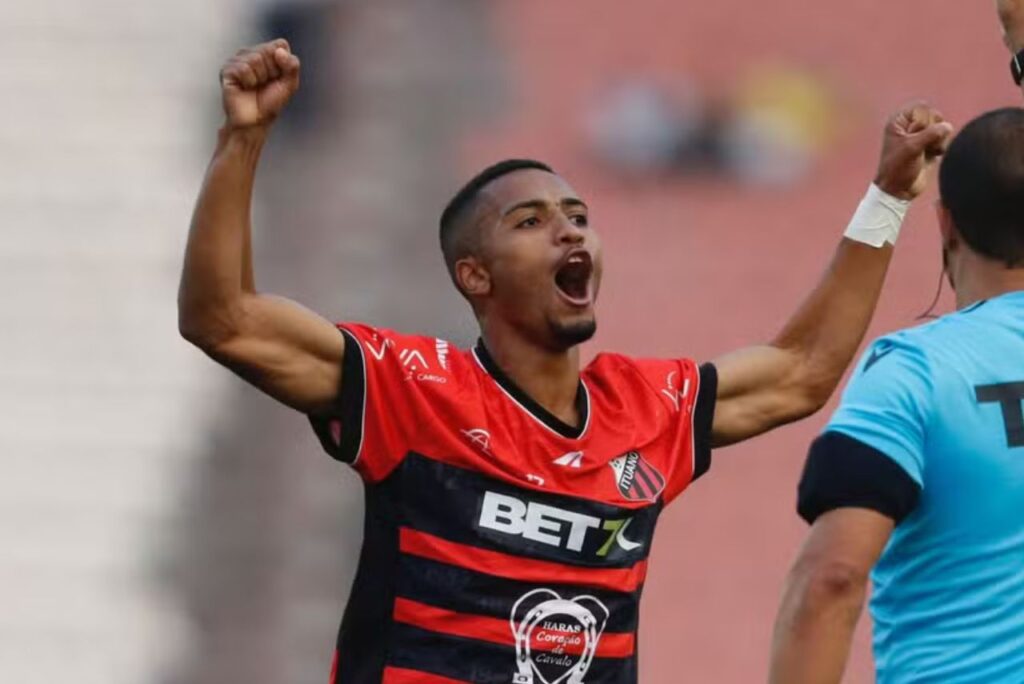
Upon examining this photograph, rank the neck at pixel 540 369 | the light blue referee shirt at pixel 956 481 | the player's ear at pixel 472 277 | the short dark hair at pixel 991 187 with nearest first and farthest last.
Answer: the light blue referee shirt at pixel 956 481
the short dark hair at pixel 991 187
the neck at pixel 540 369
the player's ear at pixel 472 277

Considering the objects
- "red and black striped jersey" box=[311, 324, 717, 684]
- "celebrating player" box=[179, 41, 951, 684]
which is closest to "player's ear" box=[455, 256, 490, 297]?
"celebrating player" box=[179, 41, 951, 684]

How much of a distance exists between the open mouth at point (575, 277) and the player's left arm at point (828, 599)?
138cm

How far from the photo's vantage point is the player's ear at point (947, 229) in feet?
11.9

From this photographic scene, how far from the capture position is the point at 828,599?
3230 millimetres

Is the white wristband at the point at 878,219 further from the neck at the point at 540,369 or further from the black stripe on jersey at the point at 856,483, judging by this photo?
the black stripe on jersey at the point at 856,483

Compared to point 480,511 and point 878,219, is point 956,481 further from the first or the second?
point 878,219

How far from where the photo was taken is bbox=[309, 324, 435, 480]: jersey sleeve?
14.0 ft

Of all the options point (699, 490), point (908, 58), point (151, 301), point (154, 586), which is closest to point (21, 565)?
Answer: point (154, 586)

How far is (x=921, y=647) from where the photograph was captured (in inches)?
135

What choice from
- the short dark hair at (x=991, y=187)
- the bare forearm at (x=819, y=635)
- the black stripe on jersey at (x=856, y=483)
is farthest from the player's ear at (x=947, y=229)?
the bare forearm at (x=819, y=635)

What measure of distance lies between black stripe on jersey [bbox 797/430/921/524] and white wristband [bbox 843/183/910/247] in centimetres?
149

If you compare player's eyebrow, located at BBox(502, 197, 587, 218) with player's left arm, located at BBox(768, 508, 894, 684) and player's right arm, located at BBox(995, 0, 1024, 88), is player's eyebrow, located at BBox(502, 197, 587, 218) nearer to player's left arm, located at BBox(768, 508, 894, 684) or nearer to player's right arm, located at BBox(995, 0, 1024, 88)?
player's right arm, located at BBox(995, 0, 1024, 88)

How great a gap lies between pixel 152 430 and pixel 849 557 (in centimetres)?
737

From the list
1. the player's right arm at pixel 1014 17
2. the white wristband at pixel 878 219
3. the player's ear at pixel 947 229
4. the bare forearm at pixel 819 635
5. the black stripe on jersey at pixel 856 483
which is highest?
the player's right arm at pixel 1014 17
